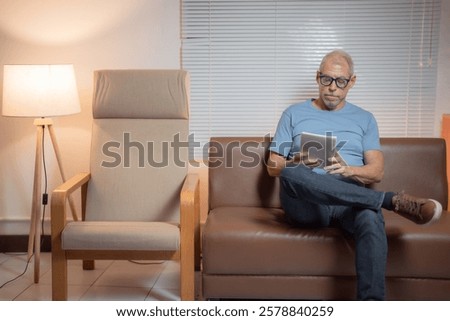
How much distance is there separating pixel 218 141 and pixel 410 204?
108cm

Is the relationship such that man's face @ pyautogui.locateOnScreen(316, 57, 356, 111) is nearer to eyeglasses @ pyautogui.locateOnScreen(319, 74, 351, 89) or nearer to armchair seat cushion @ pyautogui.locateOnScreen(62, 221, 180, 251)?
eyeglasses @ pyautogui.locateOnScreen(319, 74, 351, 89)

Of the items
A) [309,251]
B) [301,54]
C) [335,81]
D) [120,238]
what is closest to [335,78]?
[335,81]

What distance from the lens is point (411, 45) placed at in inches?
130

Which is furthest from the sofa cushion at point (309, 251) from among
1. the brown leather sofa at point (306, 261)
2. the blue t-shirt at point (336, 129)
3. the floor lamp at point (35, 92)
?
the floor lamp at point (35, 92)

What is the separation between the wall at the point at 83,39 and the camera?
331 cm

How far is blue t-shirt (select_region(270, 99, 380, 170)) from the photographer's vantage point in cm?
271

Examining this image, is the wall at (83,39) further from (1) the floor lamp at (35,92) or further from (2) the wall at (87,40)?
(1) the floor lamp at (35,92)

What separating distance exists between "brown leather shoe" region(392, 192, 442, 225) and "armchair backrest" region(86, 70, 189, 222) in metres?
1.16

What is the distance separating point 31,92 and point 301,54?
61.6 inches

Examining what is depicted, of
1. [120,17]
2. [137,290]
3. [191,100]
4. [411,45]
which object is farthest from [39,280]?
[411,45]

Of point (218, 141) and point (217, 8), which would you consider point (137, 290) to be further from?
point (217, 8)

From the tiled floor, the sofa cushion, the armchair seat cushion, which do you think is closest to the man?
the sofa cushion

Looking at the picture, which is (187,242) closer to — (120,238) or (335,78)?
(120,238)

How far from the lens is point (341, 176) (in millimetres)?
2650
